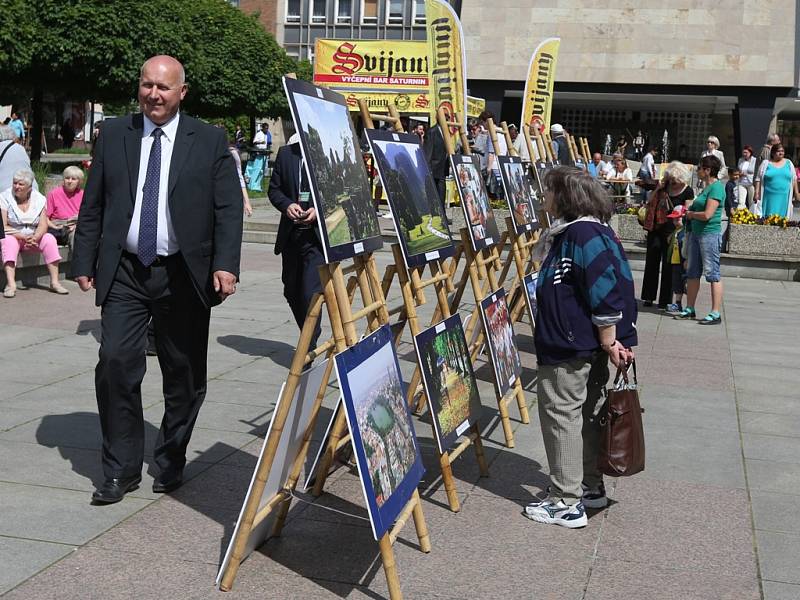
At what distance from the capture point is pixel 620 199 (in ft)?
82.1

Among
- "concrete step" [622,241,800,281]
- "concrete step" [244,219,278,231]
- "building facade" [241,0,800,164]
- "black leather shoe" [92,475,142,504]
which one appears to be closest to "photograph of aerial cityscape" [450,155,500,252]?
"black leather shoe" [92,475,142,504]

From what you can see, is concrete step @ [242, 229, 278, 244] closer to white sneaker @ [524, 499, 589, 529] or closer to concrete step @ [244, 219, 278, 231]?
concrete step @ [244, 219, 278, 231]

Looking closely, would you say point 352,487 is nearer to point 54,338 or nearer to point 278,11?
point 54,338

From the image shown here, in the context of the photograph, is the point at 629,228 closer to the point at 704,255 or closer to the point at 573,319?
the point at 704,255

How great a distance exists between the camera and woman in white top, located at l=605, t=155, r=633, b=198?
1090 inches

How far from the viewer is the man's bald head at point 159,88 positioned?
5078 mm

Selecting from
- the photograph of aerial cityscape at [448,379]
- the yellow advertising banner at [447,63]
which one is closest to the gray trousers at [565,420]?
the photograph of aerial cityscape at [448,379]

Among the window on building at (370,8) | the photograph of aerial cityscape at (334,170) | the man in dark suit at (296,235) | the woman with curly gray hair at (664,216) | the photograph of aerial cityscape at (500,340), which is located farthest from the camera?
the window on building at (370,8)

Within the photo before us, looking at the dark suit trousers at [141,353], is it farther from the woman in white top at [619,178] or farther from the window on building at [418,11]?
the window on building at [418,11]

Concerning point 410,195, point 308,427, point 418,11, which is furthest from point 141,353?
point 418,11

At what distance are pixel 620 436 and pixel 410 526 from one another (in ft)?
3.40

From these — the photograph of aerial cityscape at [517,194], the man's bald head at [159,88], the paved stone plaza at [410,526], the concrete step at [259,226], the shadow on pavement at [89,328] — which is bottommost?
the paved stone plaza at [410,526]

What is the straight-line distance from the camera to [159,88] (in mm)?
5098

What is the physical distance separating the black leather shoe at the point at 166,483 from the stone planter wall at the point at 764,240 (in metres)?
13.3
